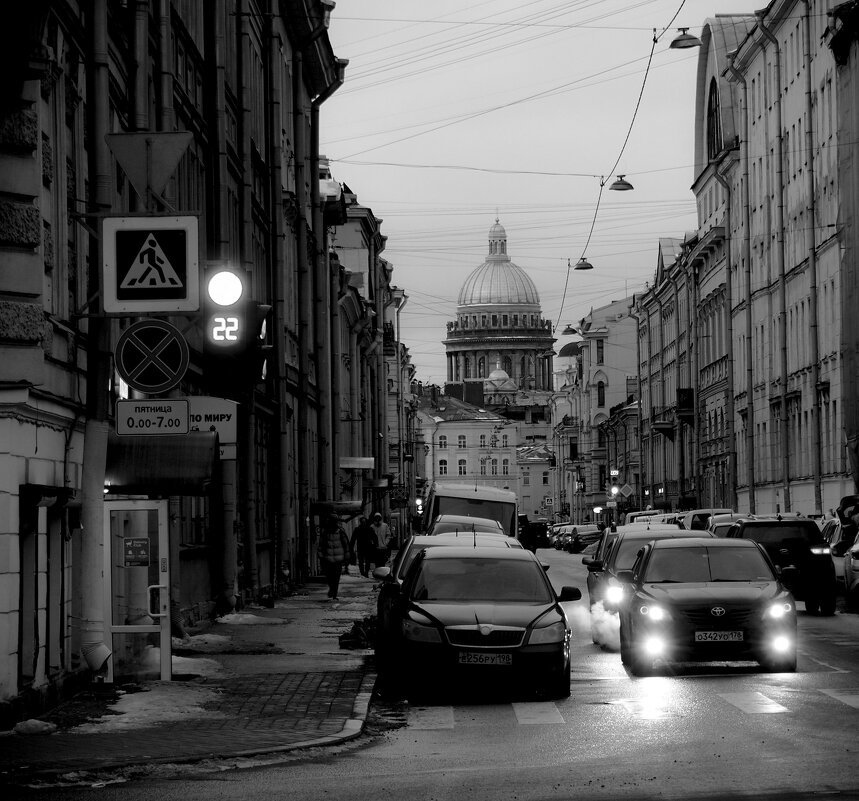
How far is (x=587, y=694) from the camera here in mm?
16375

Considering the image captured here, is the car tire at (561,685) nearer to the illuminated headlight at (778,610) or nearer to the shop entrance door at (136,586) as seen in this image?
the illuminated headlight at (778,610)

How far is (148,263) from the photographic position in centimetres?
1393

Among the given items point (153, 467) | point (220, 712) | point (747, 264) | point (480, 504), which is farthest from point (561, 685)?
point (747, 264)

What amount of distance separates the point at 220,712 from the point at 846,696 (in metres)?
5.23

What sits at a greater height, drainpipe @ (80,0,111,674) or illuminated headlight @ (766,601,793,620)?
drainpipe @ (80,0,111,674)

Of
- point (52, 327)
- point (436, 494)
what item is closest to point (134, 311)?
point (52, 327)

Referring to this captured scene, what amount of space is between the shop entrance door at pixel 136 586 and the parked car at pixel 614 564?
7488mm

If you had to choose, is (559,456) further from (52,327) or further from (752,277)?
(52,327)

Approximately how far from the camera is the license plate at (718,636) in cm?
1795

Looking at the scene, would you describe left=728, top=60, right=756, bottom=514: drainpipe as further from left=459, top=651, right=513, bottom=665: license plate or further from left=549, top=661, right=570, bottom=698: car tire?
left=459, top=651, right=513, bottom=665: license plate

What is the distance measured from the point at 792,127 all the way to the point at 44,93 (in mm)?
50382

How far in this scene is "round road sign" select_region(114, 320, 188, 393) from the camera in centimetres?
1389

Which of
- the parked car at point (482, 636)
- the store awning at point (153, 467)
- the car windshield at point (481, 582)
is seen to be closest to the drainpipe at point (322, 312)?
the car windshield at point (481, 582)

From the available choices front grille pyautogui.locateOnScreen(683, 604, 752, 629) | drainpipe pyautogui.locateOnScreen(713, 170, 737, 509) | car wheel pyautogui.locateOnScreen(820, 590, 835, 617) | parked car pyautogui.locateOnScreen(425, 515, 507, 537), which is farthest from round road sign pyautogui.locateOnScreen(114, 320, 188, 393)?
drainpipe pyautogui.locateOnScreen(713, 170, 737, 509)
